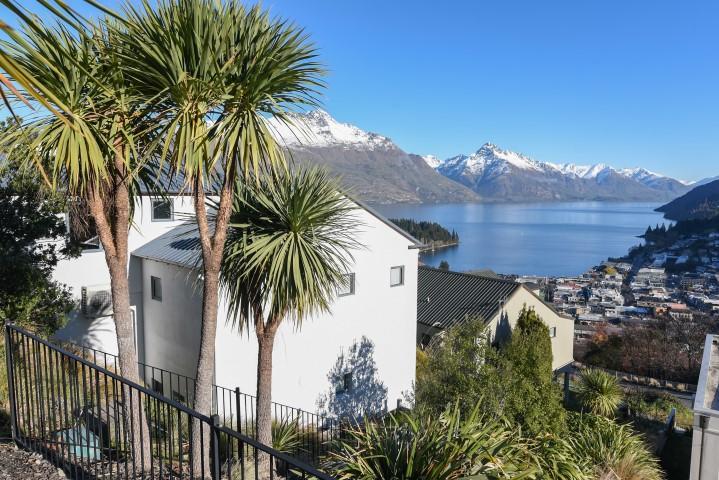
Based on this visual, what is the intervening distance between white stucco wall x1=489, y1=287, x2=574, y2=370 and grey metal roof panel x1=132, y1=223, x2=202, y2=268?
11.8 m

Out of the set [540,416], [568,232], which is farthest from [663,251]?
[540,416]

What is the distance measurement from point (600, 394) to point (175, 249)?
14.8 meters

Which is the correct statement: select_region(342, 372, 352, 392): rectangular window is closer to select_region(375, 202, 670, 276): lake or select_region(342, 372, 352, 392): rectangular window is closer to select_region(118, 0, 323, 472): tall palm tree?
select_region(118, 0, 323, 472): tall palm tree

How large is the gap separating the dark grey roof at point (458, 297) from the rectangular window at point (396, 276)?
573cm

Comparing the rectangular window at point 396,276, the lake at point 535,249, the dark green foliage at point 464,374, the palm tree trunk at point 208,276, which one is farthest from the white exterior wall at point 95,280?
A: the lake at point 535,249

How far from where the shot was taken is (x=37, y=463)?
4398 millimetres

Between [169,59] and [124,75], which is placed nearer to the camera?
[169,59]

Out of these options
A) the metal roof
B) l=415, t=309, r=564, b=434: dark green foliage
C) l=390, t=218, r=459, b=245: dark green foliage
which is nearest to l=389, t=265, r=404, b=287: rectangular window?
the metal roof

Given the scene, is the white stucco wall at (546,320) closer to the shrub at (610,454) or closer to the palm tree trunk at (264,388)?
the shrub at (610,454)

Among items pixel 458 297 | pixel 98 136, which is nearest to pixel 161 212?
pixel 98 136

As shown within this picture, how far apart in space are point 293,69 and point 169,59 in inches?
53.9

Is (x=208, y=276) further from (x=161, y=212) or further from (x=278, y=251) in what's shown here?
(x=161, y=212)

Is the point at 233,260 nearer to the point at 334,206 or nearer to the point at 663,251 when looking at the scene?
the point at 334,206

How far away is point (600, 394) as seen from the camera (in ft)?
56.5
